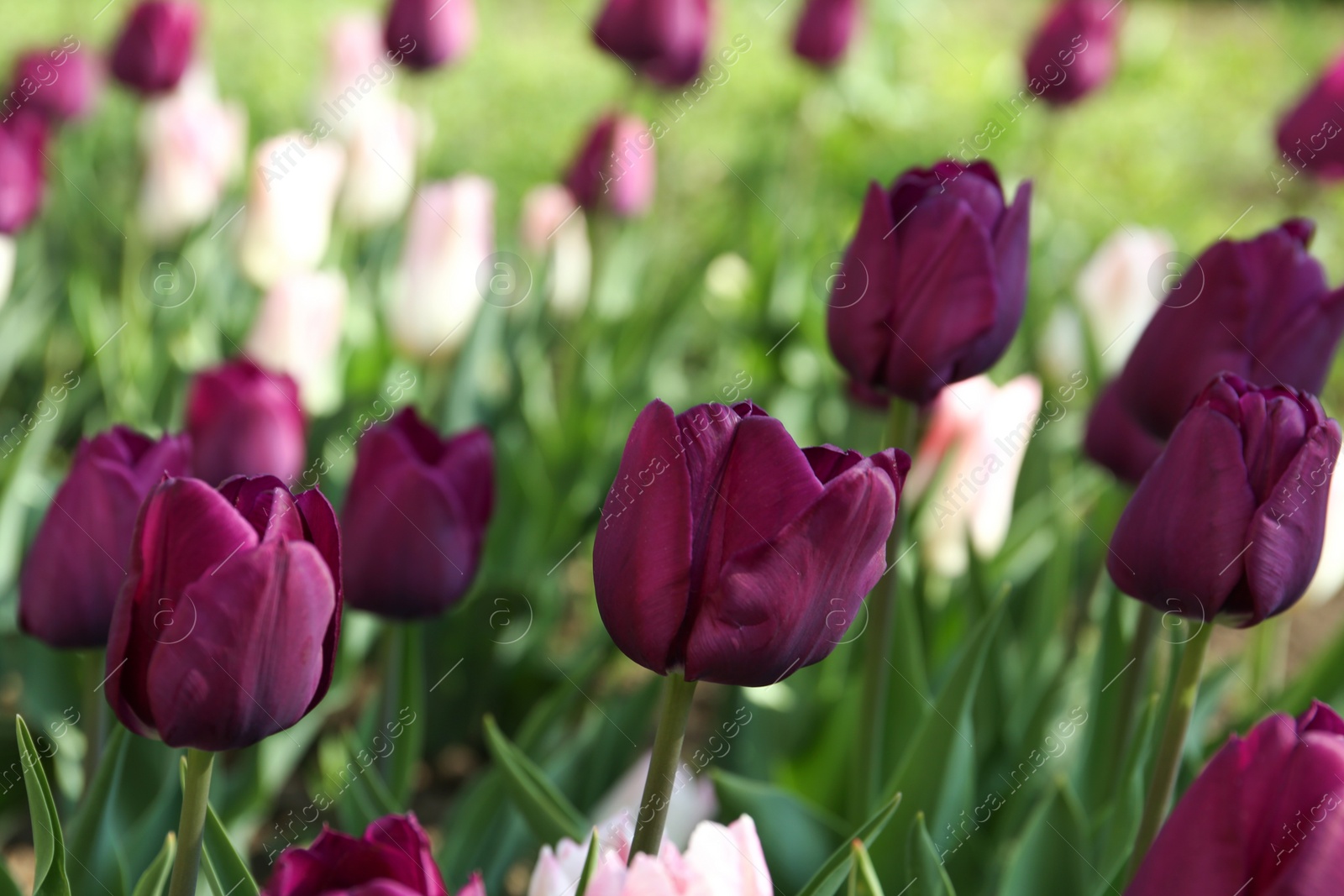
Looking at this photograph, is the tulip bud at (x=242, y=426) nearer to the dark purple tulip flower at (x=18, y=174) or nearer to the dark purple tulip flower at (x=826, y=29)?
the dark purple tulip flower at (x=18, y=174)

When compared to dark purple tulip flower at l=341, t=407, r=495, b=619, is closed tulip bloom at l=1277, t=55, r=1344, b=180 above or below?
above

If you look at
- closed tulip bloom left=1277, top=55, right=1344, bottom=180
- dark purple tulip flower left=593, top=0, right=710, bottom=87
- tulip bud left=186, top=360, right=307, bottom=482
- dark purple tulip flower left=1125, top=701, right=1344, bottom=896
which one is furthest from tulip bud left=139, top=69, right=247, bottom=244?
dark purple tulip flower left=1125, top=701, right=1344, bottom=896

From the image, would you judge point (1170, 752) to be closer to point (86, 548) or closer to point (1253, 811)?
point (1253, 811)

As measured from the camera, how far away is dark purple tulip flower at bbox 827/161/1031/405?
0.91 metres

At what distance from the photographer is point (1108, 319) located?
1.87 metres

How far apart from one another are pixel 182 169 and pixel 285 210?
285mm

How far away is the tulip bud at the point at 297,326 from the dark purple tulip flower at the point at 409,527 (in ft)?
1.70

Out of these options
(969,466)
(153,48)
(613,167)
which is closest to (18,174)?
(153,48)

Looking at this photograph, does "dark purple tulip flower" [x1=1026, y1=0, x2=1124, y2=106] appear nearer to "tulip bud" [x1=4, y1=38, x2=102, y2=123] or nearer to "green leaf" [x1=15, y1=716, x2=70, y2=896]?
"tulip bud" [x1=4, y1=38, x2=102, y2=123]

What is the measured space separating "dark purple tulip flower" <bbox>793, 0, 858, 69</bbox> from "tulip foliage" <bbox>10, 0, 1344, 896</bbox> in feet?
0.05

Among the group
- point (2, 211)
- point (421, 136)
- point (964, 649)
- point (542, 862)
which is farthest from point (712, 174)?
point (542, 862)

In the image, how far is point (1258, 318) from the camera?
0.90m

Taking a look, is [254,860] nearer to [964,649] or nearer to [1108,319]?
[964,649]

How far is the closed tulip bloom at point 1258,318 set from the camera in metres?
0.89
